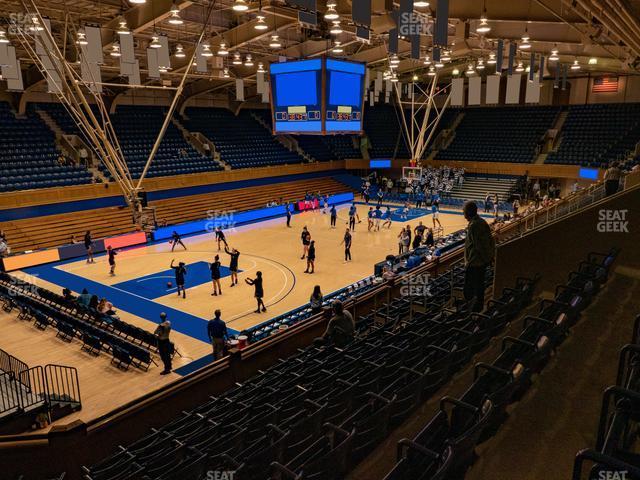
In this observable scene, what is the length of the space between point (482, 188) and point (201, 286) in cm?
2977

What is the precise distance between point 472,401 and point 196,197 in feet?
101

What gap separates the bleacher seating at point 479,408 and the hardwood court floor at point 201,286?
23.7 feet

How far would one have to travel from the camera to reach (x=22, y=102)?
30.1 metres

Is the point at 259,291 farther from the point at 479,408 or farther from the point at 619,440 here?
the point at 619,440

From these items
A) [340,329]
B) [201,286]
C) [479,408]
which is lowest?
[201,286]

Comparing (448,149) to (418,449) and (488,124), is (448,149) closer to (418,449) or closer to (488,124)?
(488,124)

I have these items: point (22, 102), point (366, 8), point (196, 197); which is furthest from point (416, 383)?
point (22, 102)

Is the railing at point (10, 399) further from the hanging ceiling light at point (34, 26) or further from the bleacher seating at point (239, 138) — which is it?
the bleacher seating at point (239, 138)

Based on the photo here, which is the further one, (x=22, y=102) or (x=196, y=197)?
(x=196, y=197)

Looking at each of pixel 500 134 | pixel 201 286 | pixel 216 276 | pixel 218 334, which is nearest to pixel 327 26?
pixel 216 276

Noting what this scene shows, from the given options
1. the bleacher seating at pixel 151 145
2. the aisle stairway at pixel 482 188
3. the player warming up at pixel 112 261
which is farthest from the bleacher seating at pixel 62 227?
the aisle stairway at pixel 482 188

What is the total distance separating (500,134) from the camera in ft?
144

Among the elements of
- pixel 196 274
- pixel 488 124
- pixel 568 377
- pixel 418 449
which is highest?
pixel 488 124

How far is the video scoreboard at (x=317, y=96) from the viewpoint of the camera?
49.5ft
